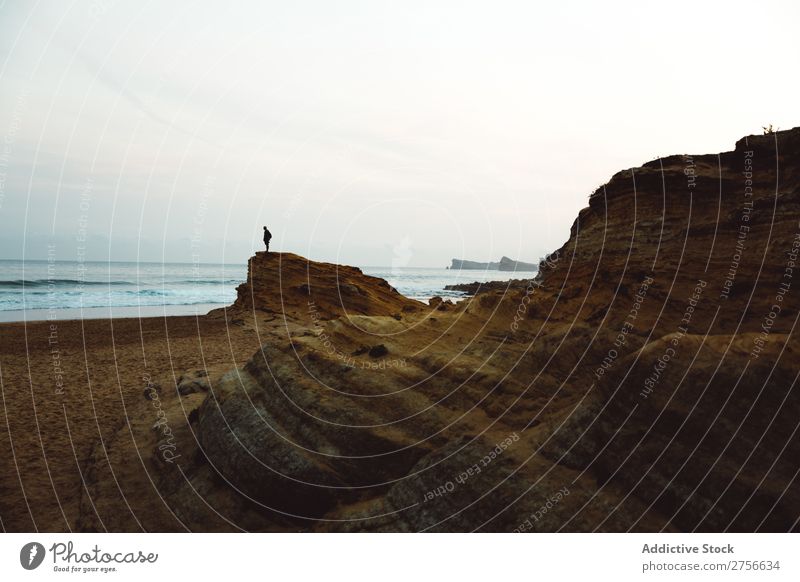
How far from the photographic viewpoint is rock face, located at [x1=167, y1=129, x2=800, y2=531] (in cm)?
580

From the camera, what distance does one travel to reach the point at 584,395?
7.23 m

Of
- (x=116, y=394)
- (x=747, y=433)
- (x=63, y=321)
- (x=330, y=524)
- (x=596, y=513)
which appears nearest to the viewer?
(x=747, y=433)

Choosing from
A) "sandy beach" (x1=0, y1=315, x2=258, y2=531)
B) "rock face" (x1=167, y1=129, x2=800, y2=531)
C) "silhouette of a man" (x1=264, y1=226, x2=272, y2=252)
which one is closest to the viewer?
"rock face" (x1=167, y1=129, x2=800, y2=531)

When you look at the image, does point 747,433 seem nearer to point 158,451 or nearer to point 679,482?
point 679,482

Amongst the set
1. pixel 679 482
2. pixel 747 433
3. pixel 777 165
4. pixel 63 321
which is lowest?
pixel 63 321

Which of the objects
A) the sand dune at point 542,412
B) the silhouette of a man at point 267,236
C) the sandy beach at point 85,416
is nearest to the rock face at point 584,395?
the sand dune at point 542,412

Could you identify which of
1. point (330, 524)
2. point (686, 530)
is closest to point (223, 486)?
point (330, 524)

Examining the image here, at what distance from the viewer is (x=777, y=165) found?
7676mm

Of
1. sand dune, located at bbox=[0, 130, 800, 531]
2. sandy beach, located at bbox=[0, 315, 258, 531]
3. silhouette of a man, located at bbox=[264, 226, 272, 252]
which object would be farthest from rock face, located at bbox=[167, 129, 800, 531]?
silhouette of a man, located at bbox=[264, 226, 272, 252]

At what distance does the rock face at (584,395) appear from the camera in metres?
5.80

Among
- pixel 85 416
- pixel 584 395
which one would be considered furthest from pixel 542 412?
pixel 85 416

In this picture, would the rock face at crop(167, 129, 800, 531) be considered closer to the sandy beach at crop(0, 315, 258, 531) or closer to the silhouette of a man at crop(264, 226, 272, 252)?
the sandy beach at crop(0, 315, 258, 531)

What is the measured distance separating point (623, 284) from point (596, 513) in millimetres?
4229

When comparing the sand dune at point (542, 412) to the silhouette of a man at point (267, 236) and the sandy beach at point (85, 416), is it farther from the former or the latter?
the silhouette of a man at point (267, 236)
